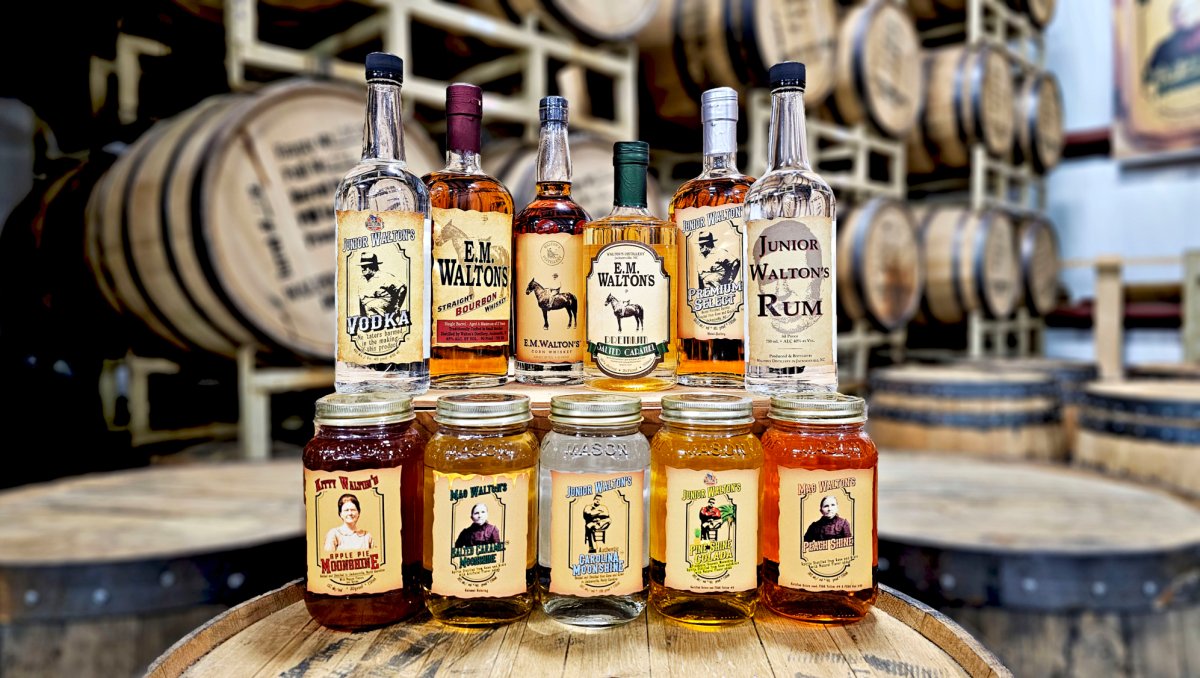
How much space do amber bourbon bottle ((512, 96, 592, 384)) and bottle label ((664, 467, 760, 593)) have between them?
0.79 feet

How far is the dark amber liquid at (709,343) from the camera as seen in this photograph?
1.01 metres

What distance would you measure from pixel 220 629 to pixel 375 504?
0.22 meters

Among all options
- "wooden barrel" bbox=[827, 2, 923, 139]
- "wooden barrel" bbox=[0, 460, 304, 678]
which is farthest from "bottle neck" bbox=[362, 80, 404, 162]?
"wooden barrel" bbox=[827, 2, 923, 139]

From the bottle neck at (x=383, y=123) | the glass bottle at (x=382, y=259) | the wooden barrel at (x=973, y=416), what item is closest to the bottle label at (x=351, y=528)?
the glass bottle at (x=382, y=259)

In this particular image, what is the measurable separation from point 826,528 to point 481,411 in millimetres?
394

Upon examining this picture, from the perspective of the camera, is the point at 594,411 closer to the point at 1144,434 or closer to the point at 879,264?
the point at 1144,434

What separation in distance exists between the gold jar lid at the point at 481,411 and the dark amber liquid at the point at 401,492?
0.05 metres

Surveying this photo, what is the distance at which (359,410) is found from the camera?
0.83 m

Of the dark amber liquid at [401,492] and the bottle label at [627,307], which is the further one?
the bottle label at [627,307]

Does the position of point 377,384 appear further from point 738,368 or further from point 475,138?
point 738,368

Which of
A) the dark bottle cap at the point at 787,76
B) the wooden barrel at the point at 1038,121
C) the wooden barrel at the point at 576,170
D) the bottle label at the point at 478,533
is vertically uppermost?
the wooden barrel at the point at 1038,121

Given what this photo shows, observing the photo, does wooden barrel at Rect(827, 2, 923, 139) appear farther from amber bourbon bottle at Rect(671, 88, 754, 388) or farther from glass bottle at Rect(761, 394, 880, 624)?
glass bottle at Rect(761, 394, 880, 624)

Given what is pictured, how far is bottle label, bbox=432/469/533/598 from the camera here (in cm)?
86

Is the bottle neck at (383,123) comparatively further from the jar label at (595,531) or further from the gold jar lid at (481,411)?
the jar label at (595,531)
